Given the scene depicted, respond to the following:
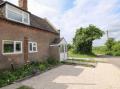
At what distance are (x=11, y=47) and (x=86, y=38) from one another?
33825 mm

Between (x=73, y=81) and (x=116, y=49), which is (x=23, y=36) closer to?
(x=73, y=81)

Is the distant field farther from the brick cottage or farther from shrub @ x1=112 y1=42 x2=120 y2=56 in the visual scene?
the brick cottage

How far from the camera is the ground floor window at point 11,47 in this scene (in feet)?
47.7

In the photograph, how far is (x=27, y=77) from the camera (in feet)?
42.3

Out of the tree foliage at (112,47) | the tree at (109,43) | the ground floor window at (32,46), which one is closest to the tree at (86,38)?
the tree foliage at (112,47)

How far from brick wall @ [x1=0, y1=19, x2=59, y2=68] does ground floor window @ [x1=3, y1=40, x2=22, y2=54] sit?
0.33 m

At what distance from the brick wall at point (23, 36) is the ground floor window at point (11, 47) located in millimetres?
331

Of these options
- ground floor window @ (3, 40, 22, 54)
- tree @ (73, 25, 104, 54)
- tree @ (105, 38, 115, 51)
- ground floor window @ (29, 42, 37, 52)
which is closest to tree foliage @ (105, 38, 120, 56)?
tree @ (105, 38, 115, 51)

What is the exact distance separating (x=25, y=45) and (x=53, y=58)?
821cm

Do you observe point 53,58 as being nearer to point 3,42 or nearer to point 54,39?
point 54,39

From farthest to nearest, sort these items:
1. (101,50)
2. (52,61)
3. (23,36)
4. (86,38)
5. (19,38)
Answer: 1. (101,50)
2. (86,38)
3. (52,61)
4. (23,36)
5. (19,38)

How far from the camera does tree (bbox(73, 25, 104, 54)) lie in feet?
154

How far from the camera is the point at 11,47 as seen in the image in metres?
15.5

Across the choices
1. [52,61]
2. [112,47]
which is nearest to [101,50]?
[112,47]
